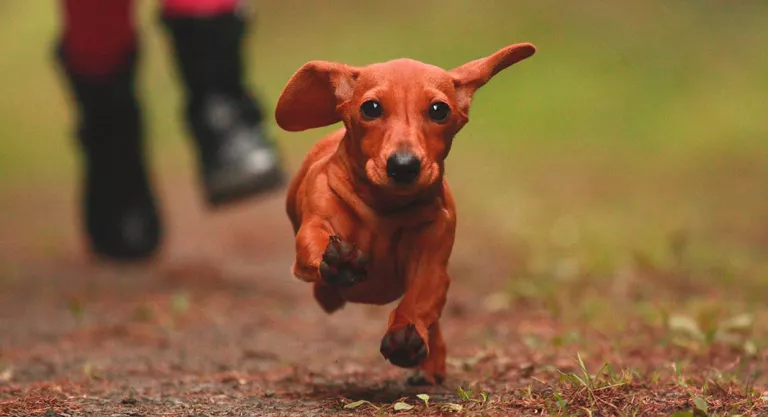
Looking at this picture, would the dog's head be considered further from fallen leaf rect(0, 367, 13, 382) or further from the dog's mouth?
fallen leaf rect(0, 367, 13, 382)

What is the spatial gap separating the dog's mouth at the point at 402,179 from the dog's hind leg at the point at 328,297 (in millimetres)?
469

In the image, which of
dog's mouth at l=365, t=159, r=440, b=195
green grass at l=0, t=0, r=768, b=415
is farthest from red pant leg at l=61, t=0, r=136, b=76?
dog's mouth at l=365, t=159, r=440, b=195

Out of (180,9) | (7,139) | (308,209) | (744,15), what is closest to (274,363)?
(308,209)

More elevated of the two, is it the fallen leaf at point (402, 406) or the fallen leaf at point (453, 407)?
the fallen leaf at point (402, 406)

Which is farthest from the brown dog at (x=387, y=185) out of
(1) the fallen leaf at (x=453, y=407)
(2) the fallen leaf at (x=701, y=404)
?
(2) the fallen leaf at (x=701, y=404)

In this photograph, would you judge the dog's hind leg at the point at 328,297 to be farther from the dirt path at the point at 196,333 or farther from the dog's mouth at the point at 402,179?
the dog's mouth at the point at 402,179

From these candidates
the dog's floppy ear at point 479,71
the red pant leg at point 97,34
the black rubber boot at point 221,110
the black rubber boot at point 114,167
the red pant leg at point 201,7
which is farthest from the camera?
the black rubber boot at point 114,167

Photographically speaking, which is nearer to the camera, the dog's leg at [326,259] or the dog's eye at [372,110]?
the dog's leg at [326,259]

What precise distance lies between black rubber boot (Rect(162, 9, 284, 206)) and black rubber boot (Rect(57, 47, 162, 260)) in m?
0.60

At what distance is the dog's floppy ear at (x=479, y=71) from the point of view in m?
2.45

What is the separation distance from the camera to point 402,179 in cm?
224

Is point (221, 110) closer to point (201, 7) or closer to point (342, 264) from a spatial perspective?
point (201, 7)

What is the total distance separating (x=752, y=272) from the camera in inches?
194

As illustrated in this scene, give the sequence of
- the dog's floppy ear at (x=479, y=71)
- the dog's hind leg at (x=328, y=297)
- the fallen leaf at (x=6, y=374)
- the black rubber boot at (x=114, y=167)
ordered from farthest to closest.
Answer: the black rubber boot at (x=114, y=167), the fallen leaf at (x=6, y=374), the dog's hind leg at (x=328, y=297), the dog's floppy ear at (x=479, y=71)
